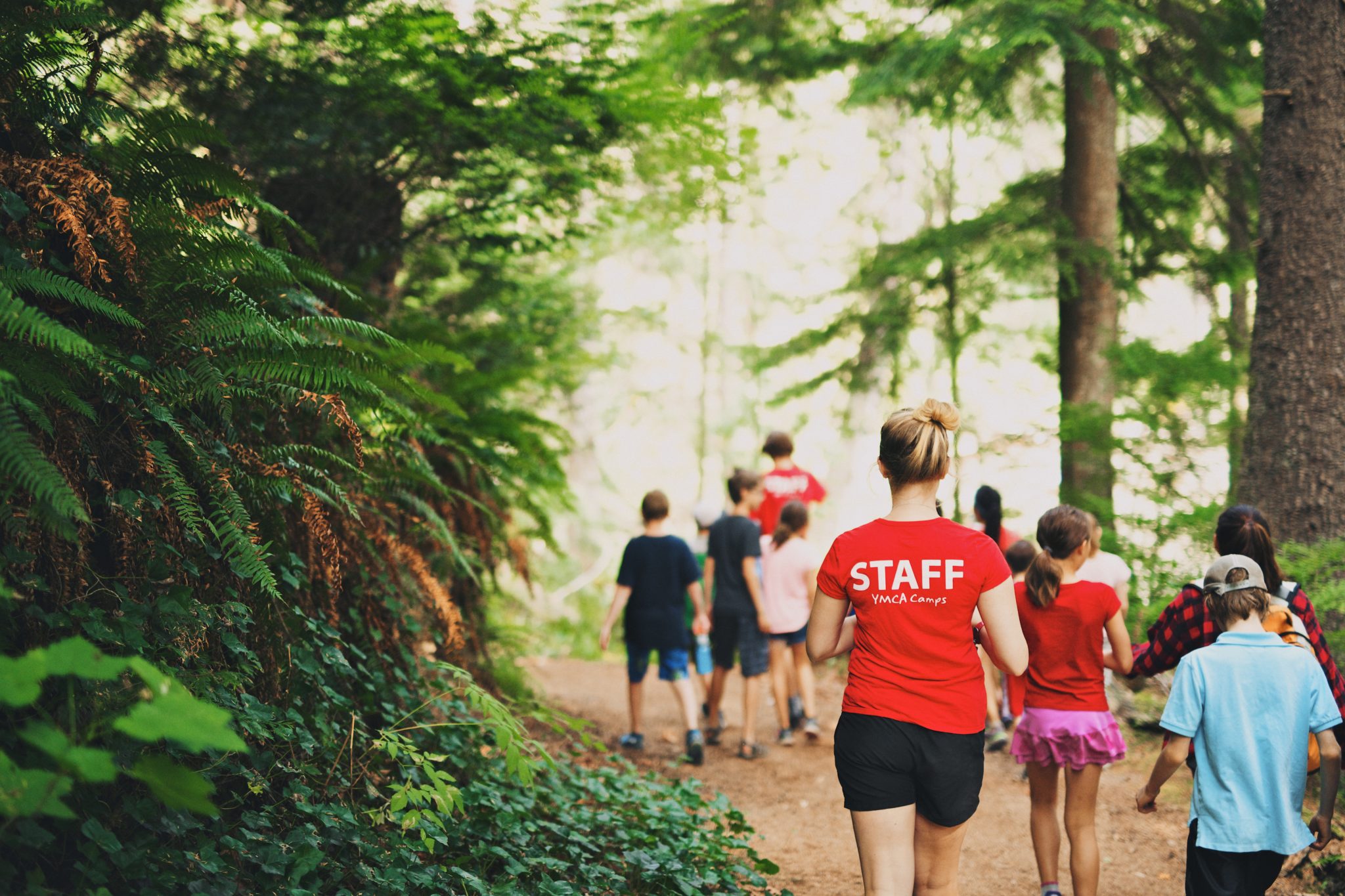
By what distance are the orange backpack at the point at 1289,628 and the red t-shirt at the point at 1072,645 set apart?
2.22 feet

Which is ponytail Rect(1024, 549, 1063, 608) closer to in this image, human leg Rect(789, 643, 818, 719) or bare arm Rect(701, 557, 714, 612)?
human leg Rect(789, 643, 818, 719)

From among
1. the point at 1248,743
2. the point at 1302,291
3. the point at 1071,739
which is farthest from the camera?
the point at 1302,291

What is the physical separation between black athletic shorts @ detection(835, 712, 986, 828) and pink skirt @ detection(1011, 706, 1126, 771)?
133cm

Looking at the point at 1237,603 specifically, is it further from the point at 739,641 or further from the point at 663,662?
the point at 739,641

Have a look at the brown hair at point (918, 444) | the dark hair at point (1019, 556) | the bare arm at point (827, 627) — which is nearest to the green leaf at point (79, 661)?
the bare arm at point (827, 627)

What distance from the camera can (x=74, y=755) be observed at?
1.98 metres

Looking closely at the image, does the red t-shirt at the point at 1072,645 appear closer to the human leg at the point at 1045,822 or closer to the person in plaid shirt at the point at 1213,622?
the person in plaid shirt at the point at 1213,622

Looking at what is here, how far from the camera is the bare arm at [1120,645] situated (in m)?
4.48

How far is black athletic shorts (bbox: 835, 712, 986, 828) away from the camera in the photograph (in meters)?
3.26

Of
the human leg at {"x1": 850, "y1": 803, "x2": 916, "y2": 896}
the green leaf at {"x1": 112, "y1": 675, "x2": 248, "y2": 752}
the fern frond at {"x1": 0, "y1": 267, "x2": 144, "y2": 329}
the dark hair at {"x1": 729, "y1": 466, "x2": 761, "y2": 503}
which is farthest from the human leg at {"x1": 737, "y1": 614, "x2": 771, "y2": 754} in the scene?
the green leaf at {"x1": 112, "y1": 675, "x2": 248, "y2": 752}

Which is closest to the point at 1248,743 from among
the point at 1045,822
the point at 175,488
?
the point at 1045,822

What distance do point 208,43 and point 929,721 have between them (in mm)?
5495

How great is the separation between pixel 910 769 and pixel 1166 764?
4.16 feet

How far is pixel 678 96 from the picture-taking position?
6.66 m
